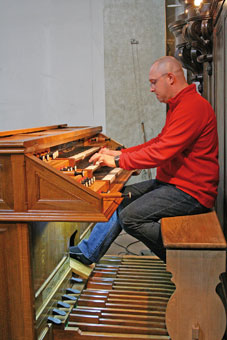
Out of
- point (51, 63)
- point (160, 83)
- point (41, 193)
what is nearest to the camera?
point (41, 193)

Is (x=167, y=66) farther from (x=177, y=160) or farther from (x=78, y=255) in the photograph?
(x=78, y=255)

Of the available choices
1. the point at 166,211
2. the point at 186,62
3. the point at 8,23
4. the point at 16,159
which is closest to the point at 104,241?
the point at 166,211

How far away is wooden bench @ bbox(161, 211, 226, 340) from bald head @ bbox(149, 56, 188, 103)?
0.88m

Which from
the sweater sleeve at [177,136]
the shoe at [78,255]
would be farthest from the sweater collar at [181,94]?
the shoe at [78,255]

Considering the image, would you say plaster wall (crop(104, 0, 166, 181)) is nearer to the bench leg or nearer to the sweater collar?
the sweater collar

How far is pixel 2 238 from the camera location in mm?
1972

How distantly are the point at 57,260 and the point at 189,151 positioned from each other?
1.12 meters

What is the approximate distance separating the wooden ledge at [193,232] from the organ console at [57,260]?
1.06 ft

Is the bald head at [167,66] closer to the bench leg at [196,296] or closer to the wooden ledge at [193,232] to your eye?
the wooden ledge at [193,232]

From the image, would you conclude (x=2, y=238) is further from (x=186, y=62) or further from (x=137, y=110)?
(x=137, y=110)

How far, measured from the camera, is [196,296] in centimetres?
196

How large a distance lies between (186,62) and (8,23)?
3260mm

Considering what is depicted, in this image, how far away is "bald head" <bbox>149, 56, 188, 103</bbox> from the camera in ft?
7.78

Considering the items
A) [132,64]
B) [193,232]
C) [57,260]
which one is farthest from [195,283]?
[132,64]
